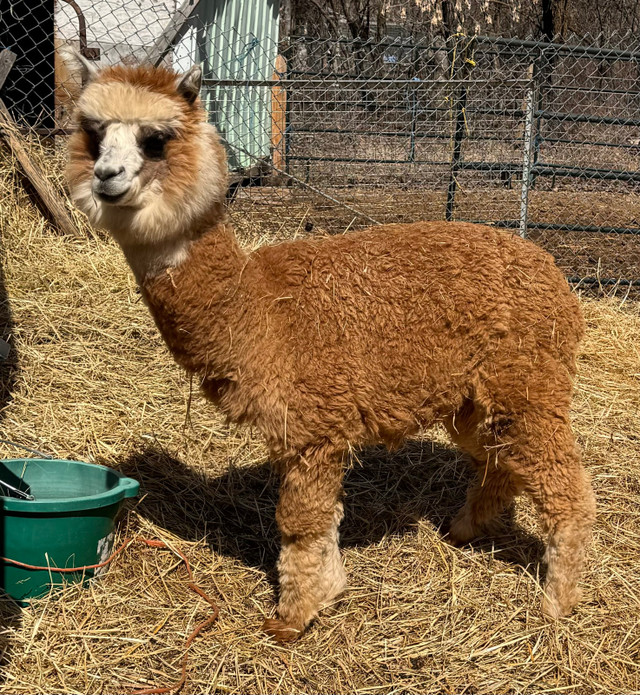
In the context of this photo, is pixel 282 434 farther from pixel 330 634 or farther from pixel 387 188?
pixel 387 188

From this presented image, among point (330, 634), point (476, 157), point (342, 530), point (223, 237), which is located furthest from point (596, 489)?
point (476, 157)

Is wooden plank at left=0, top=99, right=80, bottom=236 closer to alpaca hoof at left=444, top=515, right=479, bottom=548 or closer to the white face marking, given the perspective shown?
the white face marking

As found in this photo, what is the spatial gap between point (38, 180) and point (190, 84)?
4.20m

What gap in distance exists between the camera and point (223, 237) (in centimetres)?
291

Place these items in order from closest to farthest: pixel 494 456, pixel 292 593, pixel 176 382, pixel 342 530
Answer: pixel 292 593, pixel 494 456, pixel 342 530, pixel 176 382

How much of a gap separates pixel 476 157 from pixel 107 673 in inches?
390

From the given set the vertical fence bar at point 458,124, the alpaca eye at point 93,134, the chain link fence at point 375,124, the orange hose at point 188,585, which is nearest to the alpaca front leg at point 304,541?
the orange hose at point 188,585

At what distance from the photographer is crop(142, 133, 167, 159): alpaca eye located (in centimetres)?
265

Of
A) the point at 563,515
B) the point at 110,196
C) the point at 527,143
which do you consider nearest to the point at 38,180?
the point at 110,196

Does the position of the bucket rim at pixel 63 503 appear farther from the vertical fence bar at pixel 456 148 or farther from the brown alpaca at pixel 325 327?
the vertical fence bar at pixel 456 148

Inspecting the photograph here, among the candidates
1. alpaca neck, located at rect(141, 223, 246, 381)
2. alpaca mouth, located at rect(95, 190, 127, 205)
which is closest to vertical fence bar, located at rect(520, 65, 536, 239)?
alpaca neck, located at rect(141, 223, 246, 381)

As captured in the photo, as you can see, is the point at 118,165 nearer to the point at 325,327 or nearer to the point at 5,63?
the point at 325,327

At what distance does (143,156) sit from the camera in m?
2.65

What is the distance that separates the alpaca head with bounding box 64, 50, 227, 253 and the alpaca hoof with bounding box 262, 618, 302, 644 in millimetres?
1636
